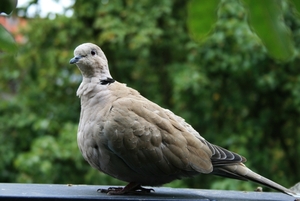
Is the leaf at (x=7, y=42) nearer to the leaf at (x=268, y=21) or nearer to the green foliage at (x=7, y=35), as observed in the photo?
the green foliage at (x=7, y=35)

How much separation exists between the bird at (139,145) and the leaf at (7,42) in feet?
5.52

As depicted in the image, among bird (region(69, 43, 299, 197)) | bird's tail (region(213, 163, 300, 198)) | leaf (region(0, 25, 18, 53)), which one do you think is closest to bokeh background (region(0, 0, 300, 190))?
bird's tail (region(213, 163, 300, 198))

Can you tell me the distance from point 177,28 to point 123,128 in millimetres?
3755

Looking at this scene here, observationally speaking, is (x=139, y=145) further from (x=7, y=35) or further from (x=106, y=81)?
(x=7, y=35)

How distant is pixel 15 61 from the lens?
577cm

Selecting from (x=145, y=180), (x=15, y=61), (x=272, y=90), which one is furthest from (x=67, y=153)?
(x=145, y=180)

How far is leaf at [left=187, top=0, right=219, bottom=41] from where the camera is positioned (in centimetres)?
64

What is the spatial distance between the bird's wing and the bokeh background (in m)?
2.45

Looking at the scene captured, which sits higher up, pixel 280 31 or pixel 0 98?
pixel 280 31

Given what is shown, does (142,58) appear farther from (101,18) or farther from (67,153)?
(67,153)

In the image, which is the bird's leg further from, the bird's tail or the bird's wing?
the bird's tail

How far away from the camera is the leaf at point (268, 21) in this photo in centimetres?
62

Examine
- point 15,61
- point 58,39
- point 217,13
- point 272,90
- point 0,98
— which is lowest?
point 0,98

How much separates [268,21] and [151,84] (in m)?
5.60
